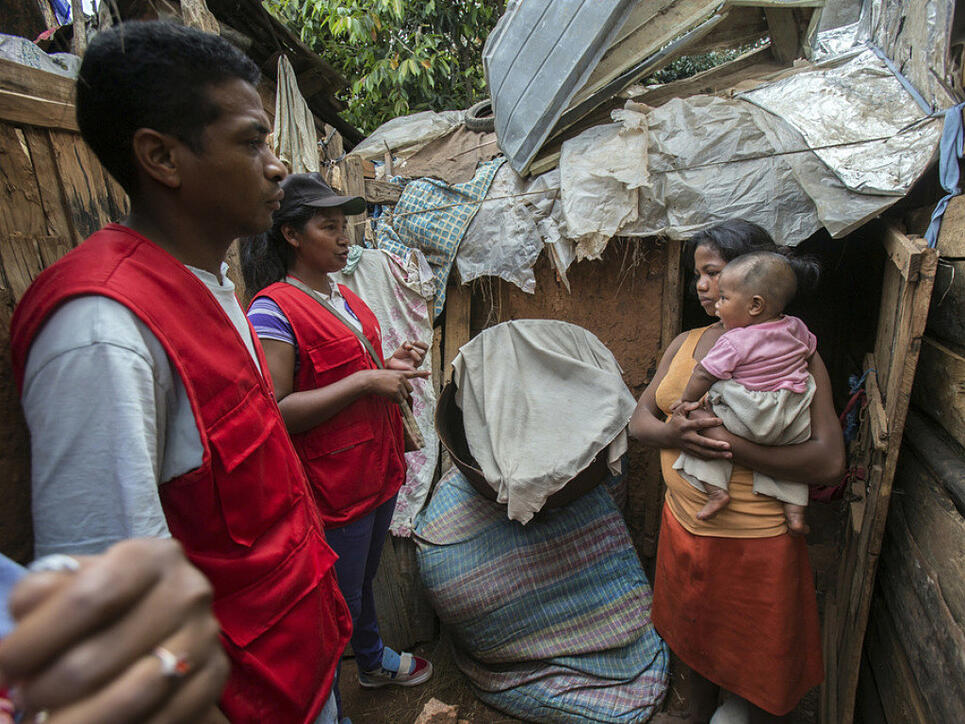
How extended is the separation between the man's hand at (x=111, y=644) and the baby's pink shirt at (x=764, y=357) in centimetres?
179

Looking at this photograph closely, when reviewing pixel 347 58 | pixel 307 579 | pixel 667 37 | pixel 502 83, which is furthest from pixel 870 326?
pixel 347 58

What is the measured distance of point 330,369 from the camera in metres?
1.92

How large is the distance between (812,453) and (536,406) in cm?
142

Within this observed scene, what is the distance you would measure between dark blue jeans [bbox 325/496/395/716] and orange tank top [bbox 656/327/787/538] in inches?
45.0

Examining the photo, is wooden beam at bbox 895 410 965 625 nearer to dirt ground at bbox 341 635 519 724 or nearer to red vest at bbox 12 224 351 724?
red vest at bbox 12 224 351 724

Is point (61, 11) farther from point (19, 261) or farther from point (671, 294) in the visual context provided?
point (671, 294)

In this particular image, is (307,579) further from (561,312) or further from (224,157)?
(561,312)

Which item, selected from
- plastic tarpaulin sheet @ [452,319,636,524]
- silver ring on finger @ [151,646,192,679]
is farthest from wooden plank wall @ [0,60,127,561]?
plastic tarpaulin sheet @ [452,319,636,524]

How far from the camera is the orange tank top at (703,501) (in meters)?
1.91

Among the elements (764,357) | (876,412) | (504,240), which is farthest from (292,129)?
(876,412)

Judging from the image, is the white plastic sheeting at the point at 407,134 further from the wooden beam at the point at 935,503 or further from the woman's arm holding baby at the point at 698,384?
the wooden beam at the point at 935,503

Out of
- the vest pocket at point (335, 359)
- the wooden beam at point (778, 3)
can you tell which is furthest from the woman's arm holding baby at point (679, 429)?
the wooden beam at point (778, 3)

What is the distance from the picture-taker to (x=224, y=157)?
104 cm

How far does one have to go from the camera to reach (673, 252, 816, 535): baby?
5.91 feet
